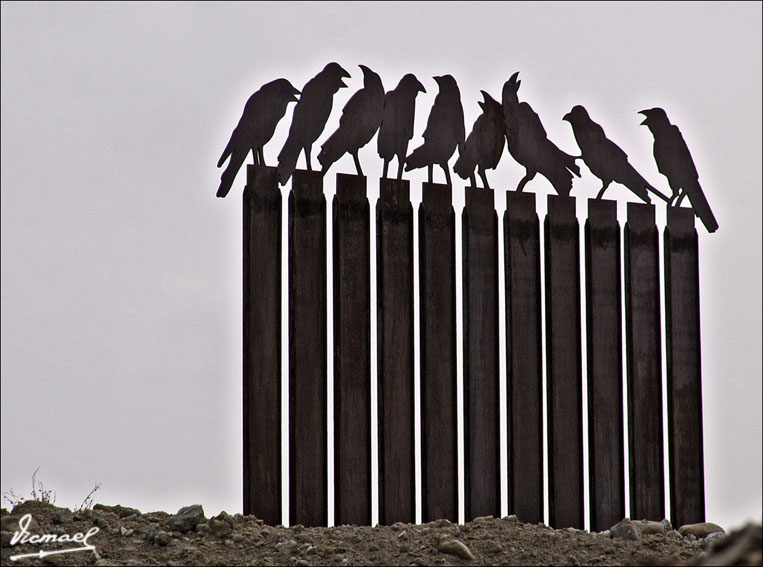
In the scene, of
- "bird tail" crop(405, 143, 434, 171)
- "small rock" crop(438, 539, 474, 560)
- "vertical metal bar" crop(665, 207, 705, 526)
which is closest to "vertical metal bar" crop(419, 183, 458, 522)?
"bird tail" crop(405, 143, 434, 171)

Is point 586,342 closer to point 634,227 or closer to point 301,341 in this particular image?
point 634,227

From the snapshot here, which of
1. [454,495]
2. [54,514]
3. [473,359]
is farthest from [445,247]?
[54,514]

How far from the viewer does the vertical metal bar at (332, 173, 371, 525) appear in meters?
6.54

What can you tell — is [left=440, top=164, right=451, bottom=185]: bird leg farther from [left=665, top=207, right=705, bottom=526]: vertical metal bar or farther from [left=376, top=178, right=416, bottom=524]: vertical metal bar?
[left=665, top=207, right=705, bottom=526]: vertical metal bar

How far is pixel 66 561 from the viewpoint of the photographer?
204 inches

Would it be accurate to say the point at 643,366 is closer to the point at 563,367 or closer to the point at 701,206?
the point at 563,367

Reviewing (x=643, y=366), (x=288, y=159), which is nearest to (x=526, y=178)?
(x=643, y=366)

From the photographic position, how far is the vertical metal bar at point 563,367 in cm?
707

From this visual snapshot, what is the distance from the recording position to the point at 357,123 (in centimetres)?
693

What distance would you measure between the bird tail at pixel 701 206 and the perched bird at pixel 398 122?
242 cm

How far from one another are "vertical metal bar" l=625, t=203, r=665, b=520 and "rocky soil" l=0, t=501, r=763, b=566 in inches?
43.4

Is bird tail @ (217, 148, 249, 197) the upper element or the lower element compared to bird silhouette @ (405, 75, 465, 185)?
lower

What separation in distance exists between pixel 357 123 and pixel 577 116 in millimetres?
1858

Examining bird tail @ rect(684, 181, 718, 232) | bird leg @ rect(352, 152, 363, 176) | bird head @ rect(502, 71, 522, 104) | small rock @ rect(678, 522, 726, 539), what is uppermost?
bird head @ rect(502, 71, 522, 104)
